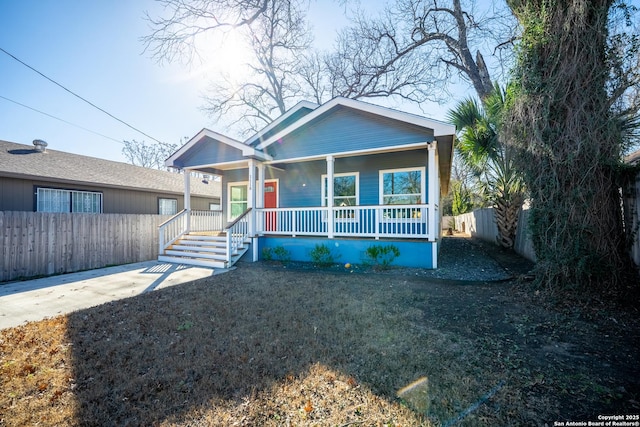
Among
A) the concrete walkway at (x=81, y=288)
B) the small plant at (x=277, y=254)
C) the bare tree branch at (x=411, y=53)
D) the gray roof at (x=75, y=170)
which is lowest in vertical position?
the concrete walkway at (x=81, y=288)

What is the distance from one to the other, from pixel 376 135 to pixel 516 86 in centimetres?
386

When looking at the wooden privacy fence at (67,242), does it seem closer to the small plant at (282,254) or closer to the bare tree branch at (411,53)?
the small plant at (282,254)

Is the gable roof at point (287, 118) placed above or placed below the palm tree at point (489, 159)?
above

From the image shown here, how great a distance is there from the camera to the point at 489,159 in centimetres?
1055

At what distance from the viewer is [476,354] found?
3182mm

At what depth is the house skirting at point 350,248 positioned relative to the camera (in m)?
8.05

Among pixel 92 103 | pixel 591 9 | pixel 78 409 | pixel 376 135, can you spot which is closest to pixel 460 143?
pixel 376 135

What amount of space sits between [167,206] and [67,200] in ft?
15.0

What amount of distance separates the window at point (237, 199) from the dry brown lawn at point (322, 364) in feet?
25.7

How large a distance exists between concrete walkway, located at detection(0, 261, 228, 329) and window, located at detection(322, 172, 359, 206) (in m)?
5.10

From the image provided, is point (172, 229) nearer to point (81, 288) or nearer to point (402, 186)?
point (81, 288)

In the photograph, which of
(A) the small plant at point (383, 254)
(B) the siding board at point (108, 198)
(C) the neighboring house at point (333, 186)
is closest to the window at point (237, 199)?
(C) the neighboring house at point (333, 186)

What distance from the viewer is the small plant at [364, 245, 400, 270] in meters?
8.19

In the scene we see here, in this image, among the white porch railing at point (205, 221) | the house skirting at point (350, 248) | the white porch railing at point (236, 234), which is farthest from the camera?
the white porch railing at point (205, 221)
